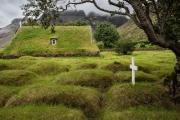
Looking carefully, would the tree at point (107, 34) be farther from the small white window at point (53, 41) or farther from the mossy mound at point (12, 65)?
the mossy mound at point (12, 65)

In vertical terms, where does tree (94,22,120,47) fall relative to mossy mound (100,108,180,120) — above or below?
above

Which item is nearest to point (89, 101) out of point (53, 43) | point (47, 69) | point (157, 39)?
point (157, 39)

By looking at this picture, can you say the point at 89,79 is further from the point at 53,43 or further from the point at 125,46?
the point at 53,43

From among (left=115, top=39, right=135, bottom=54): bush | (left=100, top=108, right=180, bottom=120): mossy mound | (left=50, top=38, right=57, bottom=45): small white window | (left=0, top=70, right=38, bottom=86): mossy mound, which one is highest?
Result: (left=50, top=38, right=57, bottom=45): small white window

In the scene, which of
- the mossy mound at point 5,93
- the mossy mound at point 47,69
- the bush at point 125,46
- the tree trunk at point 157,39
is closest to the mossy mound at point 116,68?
the mossy mound at point 47,69

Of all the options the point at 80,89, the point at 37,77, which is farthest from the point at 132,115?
the point at 37,77

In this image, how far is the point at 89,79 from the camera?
15.5 meters

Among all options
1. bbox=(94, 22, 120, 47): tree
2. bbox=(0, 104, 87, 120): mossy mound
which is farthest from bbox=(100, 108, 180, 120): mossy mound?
bbox=(94, 22, 120, 47): tree

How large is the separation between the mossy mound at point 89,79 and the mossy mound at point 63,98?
222cm

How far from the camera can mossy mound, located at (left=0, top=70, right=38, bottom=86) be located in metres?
15.9

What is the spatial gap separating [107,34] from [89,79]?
62829mm

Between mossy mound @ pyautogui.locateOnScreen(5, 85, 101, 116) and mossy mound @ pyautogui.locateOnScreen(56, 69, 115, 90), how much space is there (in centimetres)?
222

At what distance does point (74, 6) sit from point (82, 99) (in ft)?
20.6

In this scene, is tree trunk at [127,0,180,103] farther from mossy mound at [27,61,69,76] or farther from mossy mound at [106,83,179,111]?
mossy mound at [27,61,69,76]
